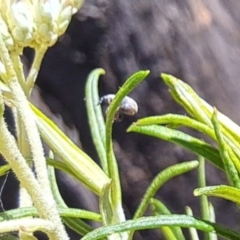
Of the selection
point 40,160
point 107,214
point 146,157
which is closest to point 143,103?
point 146,157

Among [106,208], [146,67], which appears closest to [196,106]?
[106,208]

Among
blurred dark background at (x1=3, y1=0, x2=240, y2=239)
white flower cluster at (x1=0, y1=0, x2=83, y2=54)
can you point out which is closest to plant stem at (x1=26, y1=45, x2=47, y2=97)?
white flower cluster at (x1=0, y1=0, x2=83, y2=54)

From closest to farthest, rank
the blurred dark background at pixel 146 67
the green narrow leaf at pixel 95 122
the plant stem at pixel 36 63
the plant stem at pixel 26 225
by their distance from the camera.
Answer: the plant stem at pixel 26 225 < the plant stem at pixel 36 63 < the green narrow leaf at pixel 95 122 < the blurred dark background at pixel 146 67

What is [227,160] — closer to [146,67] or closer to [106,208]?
[106,208]

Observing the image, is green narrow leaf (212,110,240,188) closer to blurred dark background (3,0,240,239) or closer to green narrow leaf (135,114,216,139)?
green narrow leaf (135,114,216,139)

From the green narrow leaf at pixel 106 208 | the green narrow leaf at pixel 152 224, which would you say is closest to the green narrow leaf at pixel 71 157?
the green narrow leaf at pixel 106 208

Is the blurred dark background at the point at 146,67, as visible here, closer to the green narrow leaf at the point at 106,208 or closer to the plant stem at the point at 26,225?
the green narrow leaf at the point at 106,208
